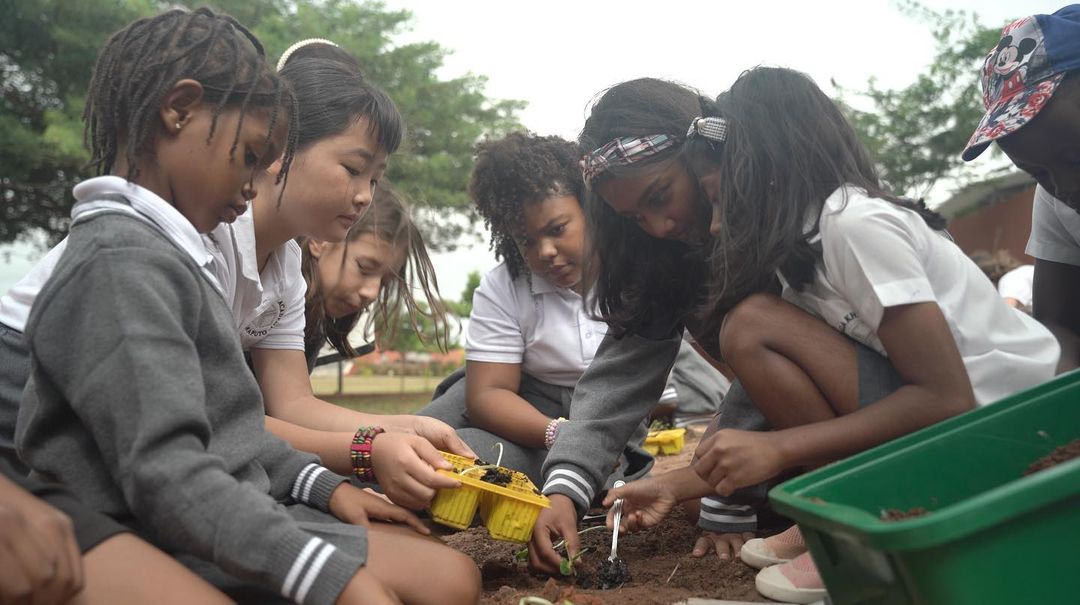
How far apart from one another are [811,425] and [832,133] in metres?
0.73

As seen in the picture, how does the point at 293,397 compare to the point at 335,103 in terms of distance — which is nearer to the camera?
the point at 335,103

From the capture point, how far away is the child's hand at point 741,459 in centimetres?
197

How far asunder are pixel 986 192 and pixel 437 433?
18687mm

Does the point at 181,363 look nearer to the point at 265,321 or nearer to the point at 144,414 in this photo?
the point at 144,414

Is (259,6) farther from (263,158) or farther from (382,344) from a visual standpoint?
(263,158)

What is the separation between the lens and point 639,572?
7.59ft

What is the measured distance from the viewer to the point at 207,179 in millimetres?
1703

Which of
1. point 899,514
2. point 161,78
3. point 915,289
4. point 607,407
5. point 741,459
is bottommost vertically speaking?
point 607,407

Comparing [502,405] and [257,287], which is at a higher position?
[257,287]

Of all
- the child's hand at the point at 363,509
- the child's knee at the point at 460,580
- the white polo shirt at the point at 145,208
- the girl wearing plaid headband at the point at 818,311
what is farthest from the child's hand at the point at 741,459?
the white polo shirt at the point at 145,208

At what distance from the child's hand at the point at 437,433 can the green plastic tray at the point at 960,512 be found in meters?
1.06

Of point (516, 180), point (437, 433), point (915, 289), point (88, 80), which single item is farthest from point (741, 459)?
point (88, 80)


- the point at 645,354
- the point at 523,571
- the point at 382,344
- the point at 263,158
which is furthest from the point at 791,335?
the point at 382,344

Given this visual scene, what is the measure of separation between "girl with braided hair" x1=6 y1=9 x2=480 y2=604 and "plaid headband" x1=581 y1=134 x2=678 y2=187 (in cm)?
88
